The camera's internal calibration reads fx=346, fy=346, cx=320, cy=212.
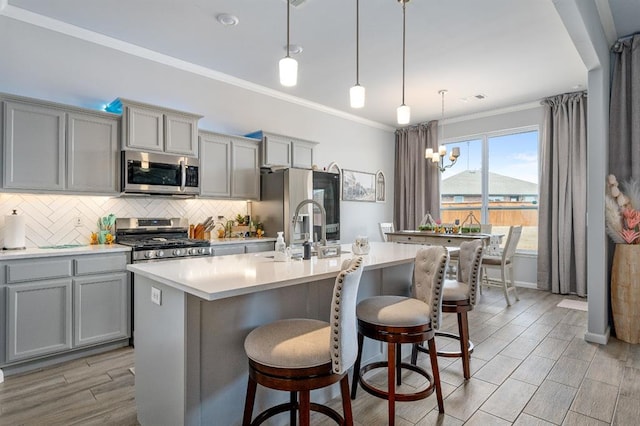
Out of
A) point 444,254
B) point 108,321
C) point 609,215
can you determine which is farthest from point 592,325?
point 108,321

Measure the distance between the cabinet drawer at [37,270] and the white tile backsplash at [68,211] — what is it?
567mm

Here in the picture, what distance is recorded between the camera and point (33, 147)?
2.95 meters

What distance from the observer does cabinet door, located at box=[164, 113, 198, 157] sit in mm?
3691

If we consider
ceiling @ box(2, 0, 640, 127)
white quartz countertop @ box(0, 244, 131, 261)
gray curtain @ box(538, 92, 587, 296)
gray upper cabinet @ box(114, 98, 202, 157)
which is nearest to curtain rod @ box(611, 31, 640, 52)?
ceiling @ box(2, 0, 640, 127)

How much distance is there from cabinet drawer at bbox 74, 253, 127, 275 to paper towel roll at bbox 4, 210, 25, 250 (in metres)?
0.52

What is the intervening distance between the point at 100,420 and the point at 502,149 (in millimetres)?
6561

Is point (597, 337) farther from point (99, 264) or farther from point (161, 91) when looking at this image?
point (161, 91)

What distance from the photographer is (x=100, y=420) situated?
208 centimetres

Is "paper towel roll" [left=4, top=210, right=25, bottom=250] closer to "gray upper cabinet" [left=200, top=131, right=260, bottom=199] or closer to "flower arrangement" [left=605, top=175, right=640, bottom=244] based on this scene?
"gray upper cabinet" [left=200, top=131, right=260, bottom=199]

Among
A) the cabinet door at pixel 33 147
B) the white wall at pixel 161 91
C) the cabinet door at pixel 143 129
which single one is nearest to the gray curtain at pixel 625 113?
the white wall at pixel 161 91

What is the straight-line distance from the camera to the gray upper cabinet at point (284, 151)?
15.4 ft

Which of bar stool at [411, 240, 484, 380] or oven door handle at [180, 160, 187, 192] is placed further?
oven door handle at [180, 160, 187, 192]

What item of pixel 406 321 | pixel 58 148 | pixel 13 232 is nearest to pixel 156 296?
pixel 406 321

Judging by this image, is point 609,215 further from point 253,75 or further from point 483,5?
point 253,75
